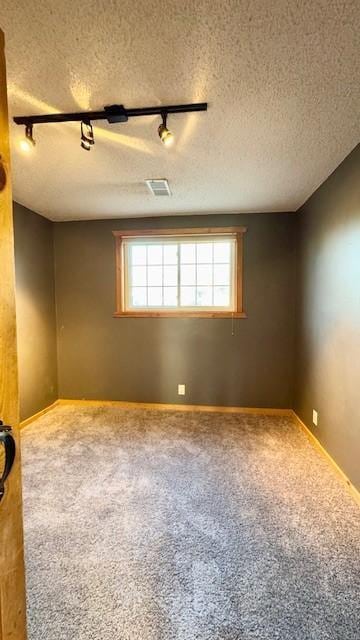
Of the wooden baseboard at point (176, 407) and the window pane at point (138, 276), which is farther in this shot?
the window pane at point (138, 276)

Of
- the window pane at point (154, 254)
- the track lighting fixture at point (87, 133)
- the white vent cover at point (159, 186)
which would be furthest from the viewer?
the window pane at point (154, 254)

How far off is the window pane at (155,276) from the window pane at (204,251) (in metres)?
0.51

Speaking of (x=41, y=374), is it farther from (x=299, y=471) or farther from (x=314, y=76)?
(x=314, y=76)

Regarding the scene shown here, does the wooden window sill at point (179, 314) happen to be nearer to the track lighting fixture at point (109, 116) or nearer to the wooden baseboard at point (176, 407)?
the wooden baseboard at point (176, 407)

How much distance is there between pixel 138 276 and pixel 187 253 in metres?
0.69

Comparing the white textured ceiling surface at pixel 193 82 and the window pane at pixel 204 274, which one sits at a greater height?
the white textured ceiling surface at pixel 193 82

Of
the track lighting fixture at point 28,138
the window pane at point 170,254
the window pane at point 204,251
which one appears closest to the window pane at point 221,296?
the window pane at point 204,251

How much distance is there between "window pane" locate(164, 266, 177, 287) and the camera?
3.49 metres

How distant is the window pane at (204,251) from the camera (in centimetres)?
342

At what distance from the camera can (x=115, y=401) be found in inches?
141

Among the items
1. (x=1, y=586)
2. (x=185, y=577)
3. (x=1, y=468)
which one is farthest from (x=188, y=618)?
(x=1, y=468)

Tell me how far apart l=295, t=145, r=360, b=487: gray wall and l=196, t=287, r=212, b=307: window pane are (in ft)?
3.47

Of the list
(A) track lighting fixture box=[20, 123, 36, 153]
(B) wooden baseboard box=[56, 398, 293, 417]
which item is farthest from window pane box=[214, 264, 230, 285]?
(A) track lighting fixture box=[20, 123, 36, 153]

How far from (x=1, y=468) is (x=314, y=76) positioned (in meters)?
1.94
